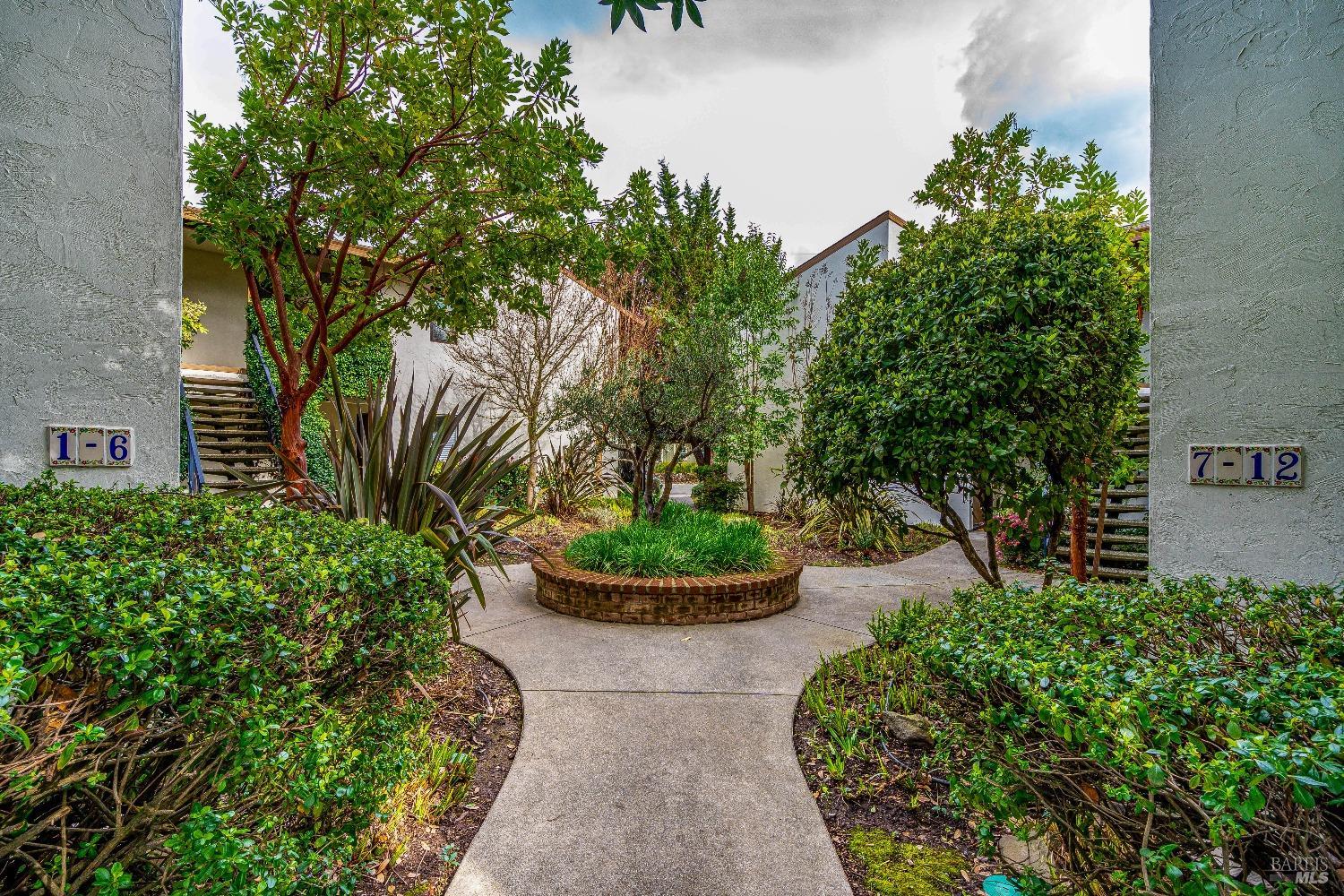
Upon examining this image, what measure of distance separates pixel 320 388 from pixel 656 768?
30.1 ft

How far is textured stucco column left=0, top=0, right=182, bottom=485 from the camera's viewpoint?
2.64 metres

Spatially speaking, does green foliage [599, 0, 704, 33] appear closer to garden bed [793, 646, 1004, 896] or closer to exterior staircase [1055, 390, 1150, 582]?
garden bed [793, 646, 1004, 896]

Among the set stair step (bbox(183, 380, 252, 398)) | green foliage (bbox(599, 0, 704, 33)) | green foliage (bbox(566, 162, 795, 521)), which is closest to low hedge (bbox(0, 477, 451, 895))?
green foliage (bbox(599, 0, 704, 33))

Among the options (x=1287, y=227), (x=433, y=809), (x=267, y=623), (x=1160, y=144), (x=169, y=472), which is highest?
(x=1160, y=144)

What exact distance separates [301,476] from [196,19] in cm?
391

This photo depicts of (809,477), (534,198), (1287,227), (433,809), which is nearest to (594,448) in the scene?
(534,198)

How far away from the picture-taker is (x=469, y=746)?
2.76 metres

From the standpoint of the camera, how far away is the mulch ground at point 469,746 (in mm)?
1947

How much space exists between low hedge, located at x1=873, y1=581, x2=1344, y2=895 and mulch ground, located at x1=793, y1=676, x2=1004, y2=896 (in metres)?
0.53

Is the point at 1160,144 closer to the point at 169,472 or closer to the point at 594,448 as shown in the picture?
the point at 169,472

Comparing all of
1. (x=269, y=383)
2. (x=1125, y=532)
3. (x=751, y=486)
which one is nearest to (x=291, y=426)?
(x=269, y=383)

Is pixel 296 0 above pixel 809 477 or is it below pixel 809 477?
above

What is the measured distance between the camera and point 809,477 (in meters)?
4.07

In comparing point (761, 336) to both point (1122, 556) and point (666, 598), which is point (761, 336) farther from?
point (666, 598)
